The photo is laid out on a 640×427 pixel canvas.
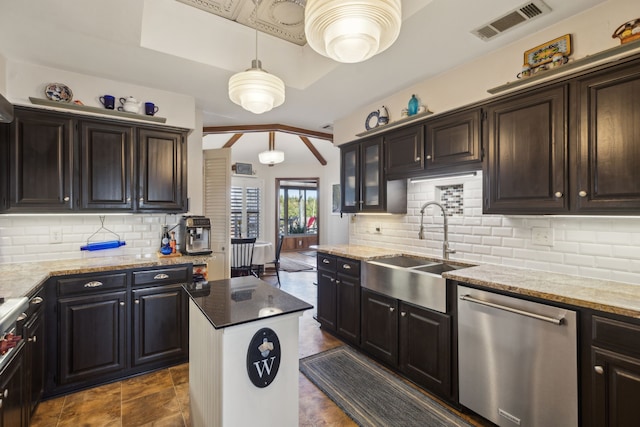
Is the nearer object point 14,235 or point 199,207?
point 14,235

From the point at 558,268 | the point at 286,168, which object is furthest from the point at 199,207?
the point at 286,168

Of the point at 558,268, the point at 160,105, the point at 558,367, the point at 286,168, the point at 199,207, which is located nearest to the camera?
the point at 558,367

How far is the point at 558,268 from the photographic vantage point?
6.90 feet

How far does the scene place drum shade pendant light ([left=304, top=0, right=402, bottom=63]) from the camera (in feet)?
3.96

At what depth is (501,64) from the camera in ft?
7.45

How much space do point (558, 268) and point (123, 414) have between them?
3202 millimetres

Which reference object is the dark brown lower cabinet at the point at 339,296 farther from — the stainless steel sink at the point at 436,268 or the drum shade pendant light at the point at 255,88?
the drum shade pendant light at the point at 255,88

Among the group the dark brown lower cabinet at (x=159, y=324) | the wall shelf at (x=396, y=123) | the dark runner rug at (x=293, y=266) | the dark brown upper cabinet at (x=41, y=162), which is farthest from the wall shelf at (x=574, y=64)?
the dark runner rug at (x=293, y=266)

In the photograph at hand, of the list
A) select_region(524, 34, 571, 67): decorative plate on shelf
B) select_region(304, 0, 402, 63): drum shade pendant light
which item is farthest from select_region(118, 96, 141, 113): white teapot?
select_region(524, 34, 571, 67): decorative plate on shelf

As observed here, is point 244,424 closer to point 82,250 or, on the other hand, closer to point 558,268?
point 558,268

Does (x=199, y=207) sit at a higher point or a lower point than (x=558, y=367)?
higher

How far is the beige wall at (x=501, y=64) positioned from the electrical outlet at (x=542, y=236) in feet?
3.52

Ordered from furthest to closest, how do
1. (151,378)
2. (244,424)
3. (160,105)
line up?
(160,105)
(151,378)
(244,424)

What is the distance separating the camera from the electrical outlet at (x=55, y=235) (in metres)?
2.73
